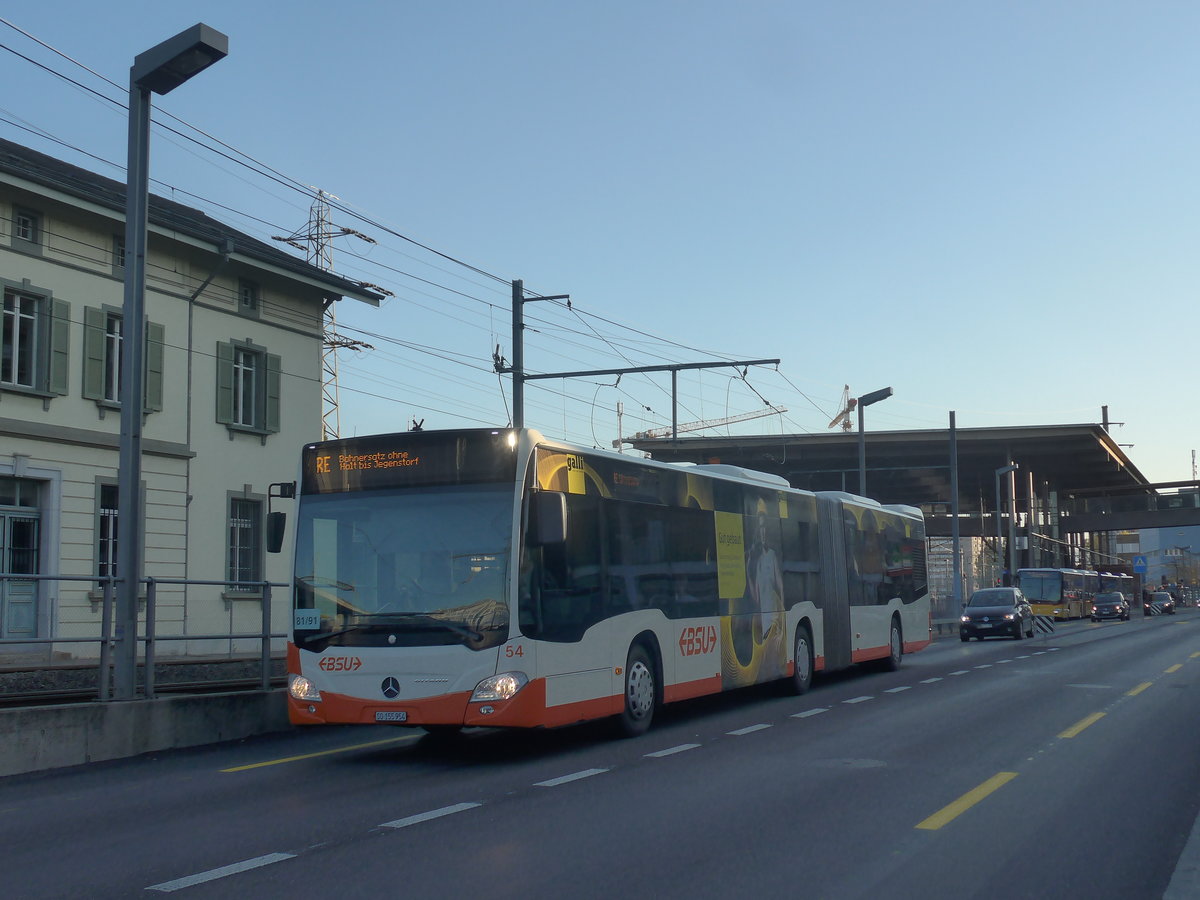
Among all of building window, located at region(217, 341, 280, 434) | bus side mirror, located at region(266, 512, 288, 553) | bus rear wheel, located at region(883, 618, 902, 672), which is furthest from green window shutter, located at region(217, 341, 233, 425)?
bus side mirror, located at region(266, 512, 288, 553)

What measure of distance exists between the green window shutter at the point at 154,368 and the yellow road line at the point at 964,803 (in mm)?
21130

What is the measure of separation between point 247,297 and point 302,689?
19959mm

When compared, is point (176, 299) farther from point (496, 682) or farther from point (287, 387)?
point (496, 682)

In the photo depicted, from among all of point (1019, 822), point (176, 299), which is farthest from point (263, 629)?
point (176, 299)

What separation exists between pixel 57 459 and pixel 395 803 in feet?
60.3

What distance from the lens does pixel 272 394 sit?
30266mm

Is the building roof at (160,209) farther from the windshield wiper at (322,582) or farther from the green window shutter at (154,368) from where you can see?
the windshield wiper at (322,582)

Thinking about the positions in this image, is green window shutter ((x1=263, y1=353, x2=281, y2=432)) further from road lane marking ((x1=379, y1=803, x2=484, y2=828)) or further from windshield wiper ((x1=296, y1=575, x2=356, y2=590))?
road lane marking ((x1=379, y1=803, x2=484, y2=828))

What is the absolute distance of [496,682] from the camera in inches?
426

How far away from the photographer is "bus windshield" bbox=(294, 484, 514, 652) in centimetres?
1099

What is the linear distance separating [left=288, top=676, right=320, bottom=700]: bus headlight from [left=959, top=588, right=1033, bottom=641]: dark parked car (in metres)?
31.3

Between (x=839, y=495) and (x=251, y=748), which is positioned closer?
(x=251, y=748)

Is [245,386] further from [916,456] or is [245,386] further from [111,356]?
[916,456]

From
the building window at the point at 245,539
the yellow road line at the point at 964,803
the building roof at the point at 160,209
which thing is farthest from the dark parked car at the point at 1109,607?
the yellow road line at the point at 964,803
